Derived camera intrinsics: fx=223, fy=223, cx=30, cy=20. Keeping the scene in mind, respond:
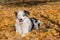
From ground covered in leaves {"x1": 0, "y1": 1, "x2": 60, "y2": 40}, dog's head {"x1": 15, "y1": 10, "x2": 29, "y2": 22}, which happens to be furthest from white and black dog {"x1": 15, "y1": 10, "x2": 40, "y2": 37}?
ground covered in leaves {"x1": 0, "y1": 1, "x2": 60, "y2": 40}

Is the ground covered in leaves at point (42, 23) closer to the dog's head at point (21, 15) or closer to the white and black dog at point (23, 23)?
the white and black dog at point (23, 23)

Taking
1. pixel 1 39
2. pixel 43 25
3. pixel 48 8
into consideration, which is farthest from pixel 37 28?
pixel 48 8

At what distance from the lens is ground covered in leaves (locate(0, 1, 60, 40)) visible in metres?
4.82

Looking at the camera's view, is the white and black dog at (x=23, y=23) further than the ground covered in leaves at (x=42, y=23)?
Yes

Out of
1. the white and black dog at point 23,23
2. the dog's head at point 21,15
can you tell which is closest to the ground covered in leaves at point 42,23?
the white and black dog at point 23,23

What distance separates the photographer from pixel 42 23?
5.49 m

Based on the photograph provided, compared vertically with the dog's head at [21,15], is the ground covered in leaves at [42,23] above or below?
below

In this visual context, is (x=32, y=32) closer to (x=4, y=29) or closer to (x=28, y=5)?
(x=4, y=29)

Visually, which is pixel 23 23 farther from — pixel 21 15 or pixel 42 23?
pixel 42 23

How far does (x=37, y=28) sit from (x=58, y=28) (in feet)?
1.60

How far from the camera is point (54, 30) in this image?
5.07 metres

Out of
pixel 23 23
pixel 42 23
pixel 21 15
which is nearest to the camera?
pixel 21 15

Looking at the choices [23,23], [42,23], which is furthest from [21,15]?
[42,23]

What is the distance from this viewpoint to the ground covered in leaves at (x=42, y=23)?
4.82 metres
